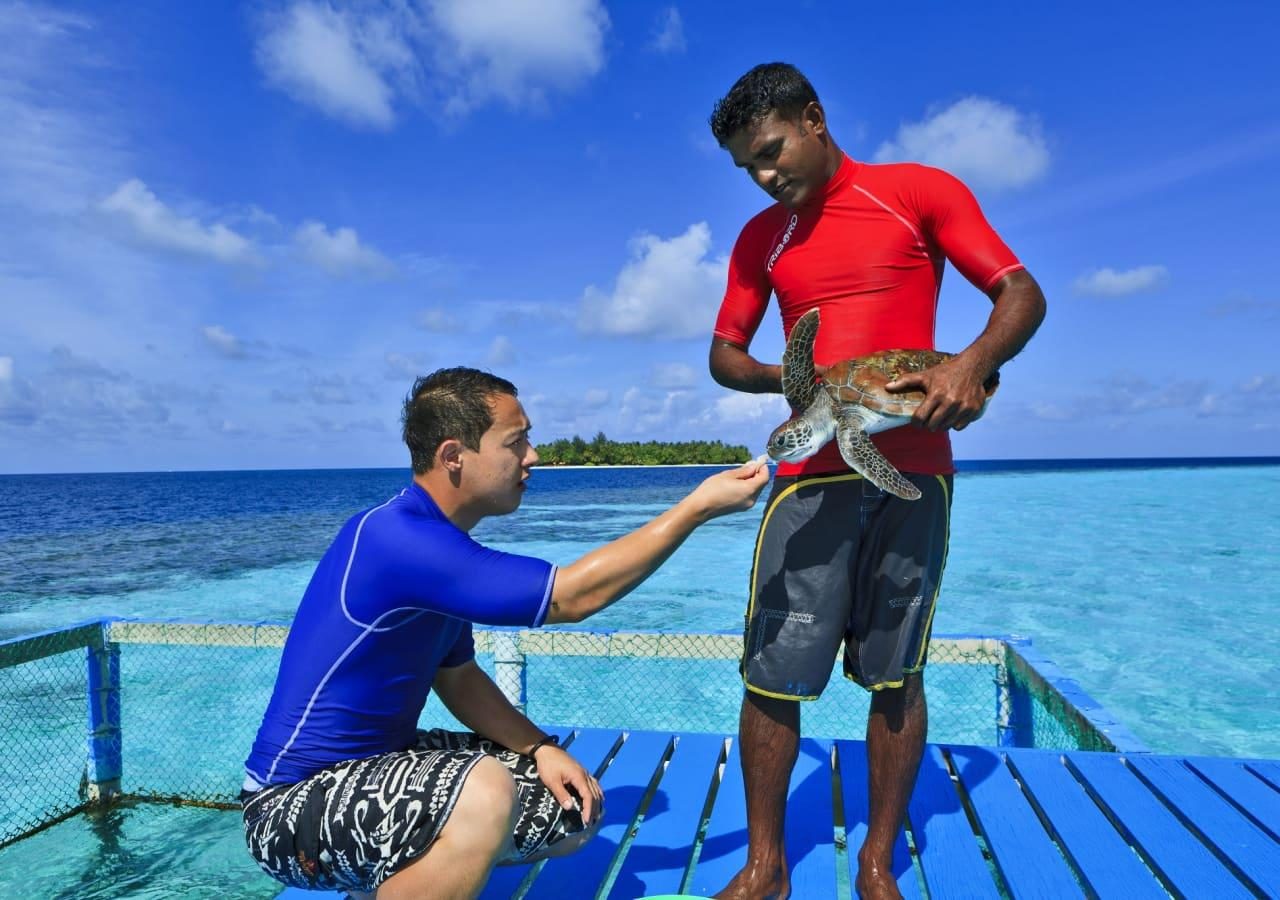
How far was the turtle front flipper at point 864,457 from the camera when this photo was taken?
7.68 feet

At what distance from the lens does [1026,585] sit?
1802cm

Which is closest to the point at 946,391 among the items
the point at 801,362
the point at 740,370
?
the point at 801,362

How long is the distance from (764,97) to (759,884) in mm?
2479

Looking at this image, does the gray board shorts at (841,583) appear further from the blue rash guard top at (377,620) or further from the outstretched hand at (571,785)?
the blue rash guard top at (377,620)

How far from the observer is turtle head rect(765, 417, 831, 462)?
2477mm

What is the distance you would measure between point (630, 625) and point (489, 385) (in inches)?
480

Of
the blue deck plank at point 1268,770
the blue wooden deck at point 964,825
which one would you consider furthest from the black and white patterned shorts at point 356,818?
the blue deck plank at point 1268,770

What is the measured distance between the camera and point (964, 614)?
15281mm

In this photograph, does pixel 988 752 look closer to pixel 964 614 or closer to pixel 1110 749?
pixel 1110 749

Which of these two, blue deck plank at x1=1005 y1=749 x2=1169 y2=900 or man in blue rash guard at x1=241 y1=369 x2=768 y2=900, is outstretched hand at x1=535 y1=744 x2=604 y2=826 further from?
blue deck plank at x1=1005 y1=749 x2=1169 y2=900

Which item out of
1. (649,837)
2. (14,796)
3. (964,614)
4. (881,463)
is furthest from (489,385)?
(964,614)

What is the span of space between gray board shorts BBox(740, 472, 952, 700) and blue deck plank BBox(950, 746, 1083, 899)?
30.4 inches

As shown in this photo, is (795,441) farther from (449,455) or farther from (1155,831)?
(1155,831)

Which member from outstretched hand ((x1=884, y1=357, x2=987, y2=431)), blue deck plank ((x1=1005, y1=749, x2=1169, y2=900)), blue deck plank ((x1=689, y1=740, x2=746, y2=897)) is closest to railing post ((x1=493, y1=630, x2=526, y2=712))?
blue deck plank ((x1=689, y1=740, x2=746, y2=897))
